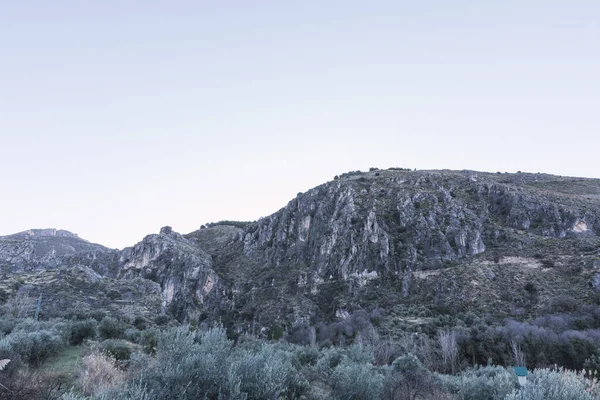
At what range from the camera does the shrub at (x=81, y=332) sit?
16275mm

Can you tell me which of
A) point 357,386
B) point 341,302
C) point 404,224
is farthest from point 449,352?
point 404,224

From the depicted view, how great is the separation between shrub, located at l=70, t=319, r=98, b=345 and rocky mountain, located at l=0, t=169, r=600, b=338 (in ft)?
64.2

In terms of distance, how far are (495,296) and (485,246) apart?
47.5ft

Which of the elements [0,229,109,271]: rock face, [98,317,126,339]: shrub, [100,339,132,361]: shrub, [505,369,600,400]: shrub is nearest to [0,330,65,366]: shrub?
[100,339,132,361]: shrub

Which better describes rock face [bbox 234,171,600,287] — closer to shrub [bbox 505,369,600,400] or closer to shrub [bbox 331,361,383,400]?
shrub [bbox 331,361,383,400]

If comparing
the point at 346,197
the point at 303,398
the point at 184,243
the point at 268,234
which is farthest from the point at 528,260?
the point at 184,243

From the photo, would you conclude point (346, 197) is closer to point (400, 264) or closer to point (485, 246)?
point (400, 264)

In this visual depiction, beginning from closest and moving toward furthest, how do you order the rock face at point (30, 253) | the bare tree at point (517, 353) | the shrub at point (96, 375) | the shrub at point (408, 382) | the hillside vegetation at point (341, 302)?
the shrub at point (96, 375)
the hillside vegetation at point (341, 302)
the shrub at point (408, 382)
the bare tree at point (517, 353)
the rock face at point (30, 253)

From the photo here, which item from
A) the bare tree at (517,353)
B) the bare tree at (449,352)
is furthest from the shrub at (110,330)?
the bare tree at (517,353)

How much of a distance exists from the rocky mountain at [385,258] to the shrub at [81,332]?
64.2ft

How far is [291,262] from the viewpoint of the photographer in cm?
6962

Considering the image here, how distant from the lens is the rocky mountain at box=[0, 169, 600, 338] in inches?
1857

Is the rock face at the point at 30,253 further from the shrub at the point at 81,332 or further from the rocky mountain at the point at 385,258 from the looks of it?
the shrub at the point at 81,332

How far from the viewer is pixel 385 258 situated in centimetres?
6062
